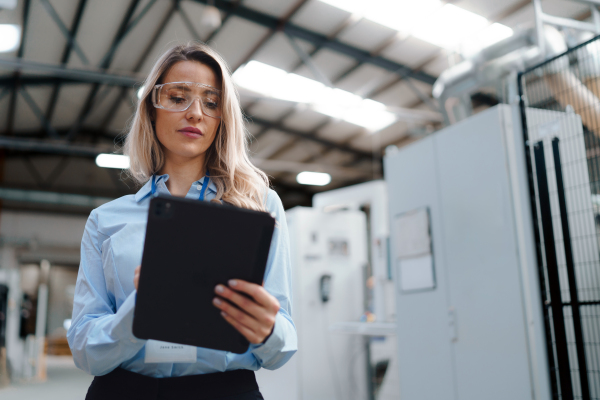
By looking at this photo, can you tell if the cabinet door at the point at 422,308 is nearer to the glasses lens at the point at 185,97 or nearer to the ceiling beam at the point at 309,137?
the glasses lens at the point at 185,97

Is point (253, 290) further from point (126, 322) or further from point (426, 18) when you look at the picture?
point (426, 18)

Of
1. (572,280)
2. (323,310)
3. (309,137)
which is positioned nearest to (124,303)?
(572,280)

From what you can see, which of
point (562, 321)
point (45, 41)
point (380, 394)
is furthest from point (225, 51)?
point (562, 321)

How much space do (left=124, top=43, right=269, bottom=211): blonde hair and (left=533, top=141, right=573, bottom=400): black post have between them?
194 cm

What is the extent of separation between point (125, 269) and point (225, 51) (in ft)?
26.5

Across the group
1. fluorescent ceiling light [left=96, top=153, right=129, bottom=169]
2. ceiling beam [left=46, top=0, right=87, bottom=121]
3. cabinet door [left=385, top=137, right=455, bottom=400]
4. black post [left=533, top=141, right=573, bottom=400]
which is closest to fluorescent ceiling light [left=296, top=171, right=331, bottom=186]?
fluorescent ceiling light [left=96, top=153, right=129, bottom=169]

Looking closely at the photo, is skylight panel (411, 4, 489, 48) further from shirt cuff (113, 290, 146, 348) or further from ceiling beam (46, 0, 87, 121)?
shirt cuff (113, 290, 146, 348)

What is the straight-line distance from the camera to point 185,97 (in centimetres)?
107

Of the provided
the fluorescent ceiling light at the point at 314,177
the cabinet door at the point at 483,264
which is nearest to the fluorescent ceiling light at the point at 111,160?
the fluorescent ceiling light at the point at 314,177

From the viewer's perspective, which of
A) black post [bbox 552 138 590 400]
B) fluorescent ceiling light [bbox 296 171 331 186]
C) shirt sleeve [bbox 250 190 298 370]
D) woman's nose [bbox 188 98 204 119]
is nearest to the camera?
shirt sleeve [bbox 250 190 298 370]

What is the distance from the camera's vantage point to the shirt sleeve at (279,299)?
2.83 feet

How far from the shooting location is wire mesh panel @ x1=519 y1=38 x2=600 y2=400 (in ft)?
7.73

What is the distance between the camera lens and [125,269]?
98 centimetres

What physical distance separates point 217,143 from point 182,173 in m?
0.11
